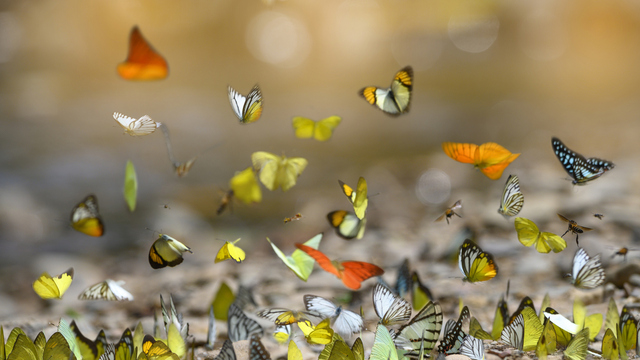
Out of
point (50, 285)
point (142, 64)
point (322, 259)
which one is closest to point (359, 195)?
point (322, 259)

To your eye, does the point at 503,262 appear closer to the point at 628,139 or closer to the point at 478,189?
the point at 478,189

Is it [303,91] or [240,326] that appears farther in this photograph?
[303,91]

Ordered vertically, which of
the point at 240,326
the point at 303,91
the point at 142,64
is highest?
the point at 142,64

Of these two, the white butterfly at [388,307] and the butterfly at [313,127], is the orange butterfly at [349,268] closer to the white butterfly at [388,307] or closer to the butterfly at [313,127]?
the white butterfly at [388,307]

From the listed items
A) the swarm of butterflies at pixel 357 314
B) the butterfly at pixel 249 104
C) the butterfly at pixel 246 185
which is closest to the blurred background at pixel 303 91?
the butterfly at pixel 246 185

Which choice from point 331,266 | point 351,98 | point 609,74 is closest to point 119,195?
point 351,98

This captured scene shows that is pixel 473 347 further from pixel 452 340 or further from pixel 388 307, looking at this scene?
pixel 388 307
